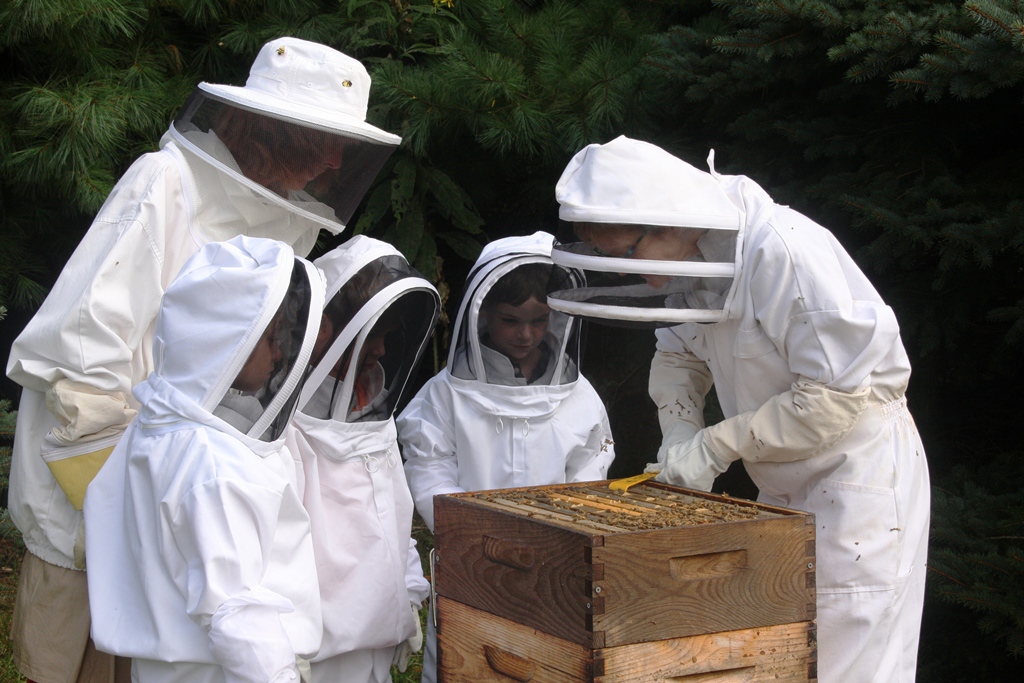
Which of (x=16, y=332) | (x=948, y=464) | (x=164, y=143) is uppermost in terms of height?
(x=164, y=143)

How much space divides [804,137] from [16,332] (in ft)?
14.3

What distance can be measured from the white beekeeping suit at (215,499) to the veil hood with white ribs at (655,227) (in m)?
0.73

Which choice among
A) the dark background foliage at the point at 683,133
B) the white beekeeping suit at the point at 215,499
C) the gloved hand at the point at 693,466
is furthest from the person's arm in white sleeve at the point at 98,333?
the dark background foliage at the point at 683,133

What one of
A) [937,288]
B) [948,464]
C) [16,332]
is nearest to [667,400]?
[937,288]

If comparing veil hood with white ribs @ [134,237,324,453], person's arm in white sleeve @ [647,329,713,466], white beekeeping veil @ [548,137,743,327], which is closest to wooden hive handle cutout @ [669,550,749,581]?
white beekeeping veil @ [548,137,743,327]

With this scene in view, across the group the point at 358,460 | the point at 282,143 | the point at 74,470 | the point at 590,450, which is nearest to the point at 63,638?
the point at 74,470

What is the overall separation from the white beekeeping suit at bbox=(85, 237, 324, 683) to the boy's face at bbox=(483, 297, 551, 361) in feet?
2.97

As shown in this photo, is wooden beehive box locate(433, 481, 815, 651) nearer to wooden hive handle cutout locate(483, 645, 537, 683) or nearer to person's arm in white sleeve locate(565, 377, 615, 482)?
wooden hive handle cutout locate(483, 645, 537, 683)

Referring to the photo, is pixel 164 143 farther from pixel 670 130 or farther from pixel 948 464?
pixel 948 464

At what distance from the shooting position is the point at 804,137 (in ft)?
12.6

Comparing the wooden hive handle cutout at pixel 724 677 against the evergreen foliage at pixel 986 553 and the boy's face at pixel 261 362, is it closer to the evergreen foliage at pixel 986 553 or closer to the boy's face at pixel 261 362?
the boy's face at pixel 261 362

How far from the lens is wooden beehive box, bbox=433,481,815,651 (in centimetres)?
186

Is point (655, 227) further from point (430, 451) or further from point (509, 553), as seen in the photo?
point (430, 451)

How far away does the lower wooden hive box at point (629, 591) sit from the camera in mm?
1865
